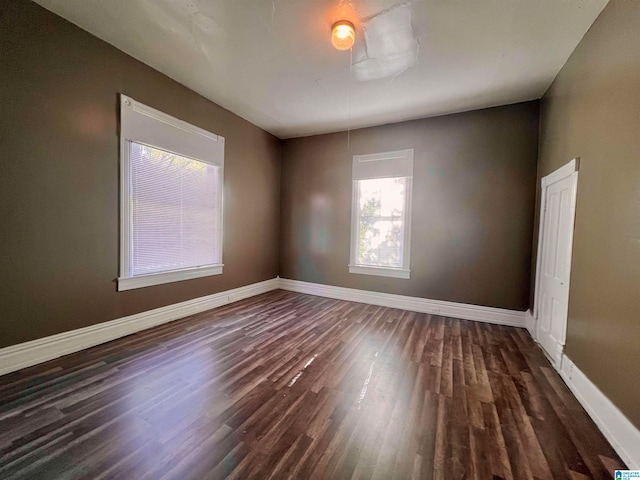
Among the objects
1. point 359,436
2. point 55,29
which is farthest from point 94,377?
point 55,29

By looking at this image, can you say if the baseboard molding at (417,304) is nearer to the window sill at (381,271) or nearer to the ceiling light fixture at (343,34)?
the window sill at (381,271)

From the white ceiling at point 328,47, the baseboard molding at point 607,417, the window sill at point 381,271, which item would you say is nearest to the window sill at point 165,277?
the window sill at point 381,271

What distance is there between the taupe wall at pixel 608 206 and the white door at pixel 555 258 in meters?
0.12

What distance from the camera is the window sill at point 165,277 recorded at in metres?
2.81

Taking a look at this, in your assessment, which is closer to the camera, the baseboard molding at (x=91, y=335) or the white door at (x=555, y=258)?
the baseboard molding at (x=91, y=335)

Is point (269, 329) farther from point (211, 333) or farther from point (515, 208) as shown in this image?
point (515, 208)

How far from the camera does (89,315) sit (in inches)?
99.4

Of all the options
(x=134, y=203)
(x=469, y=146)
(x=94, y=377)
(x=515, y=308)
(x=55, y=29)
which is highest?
(x=55, y=29)

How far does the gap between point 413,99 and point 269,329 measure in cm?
361

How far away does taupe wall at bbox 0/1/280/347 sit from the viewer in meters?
2.04

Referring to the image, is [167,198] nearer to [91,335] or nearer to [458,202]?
[91,335]

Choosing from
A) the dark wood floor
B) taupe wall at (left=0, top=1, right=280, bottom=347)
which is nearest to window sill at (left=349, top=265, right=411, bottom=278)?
the dark wood floor

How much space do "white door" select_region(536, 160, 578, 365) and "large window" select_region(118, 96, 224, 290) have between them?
422cm

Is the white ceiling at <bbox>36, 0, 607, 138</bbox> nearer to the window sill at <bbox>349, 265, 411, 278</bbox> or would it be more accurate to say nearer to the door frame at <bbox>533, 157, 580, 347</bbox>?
the door frame at <bbox>533, 157, 580, 347</bbox>
